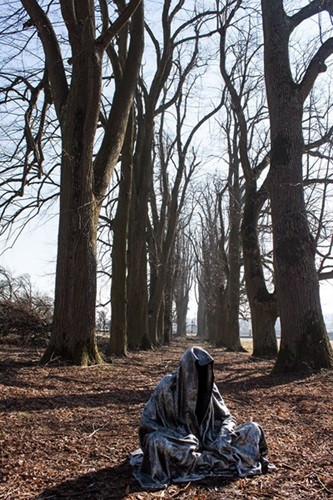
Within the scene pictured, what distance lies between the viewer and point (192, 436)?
3.79 meters

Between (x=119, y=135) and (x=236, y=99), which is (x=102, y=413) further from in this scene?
(x=236, y=99)

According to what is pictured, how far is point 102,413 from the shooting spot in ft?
19.1

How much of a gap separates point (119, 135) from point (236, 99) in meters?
7.30

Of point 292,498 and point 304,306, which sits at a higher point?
point 304,306

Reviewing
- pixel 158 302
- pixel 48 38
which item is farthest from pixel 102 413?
pixel 158 302

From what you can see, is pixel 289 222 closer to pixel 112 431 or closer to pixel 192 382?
pixel 112 431

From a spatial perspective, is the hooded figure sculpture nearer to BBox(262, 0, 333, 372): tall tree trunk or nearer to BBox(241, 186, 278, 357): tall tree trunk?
BBox(262, 0, 333, 372): tall tree trunk

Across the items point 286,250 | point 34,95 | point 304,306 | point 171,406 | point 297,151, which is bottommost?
point 171,406

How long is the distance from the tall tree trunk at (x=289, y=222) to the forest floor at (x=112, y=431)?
629 mm

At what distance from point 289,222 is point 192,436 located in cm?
611

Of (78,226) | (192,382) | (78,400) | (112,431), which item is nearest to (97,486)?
(192,382)

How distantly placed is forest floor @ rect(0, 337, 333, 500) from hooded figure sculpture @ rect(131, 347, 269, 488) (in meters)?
0.11

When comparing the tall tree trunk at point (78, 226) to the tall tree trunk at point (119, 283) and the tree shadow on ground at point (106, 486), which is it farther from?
the tree shadow on ground at point (106, 486)

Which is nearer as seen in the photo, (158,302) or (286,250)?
(286,250)
